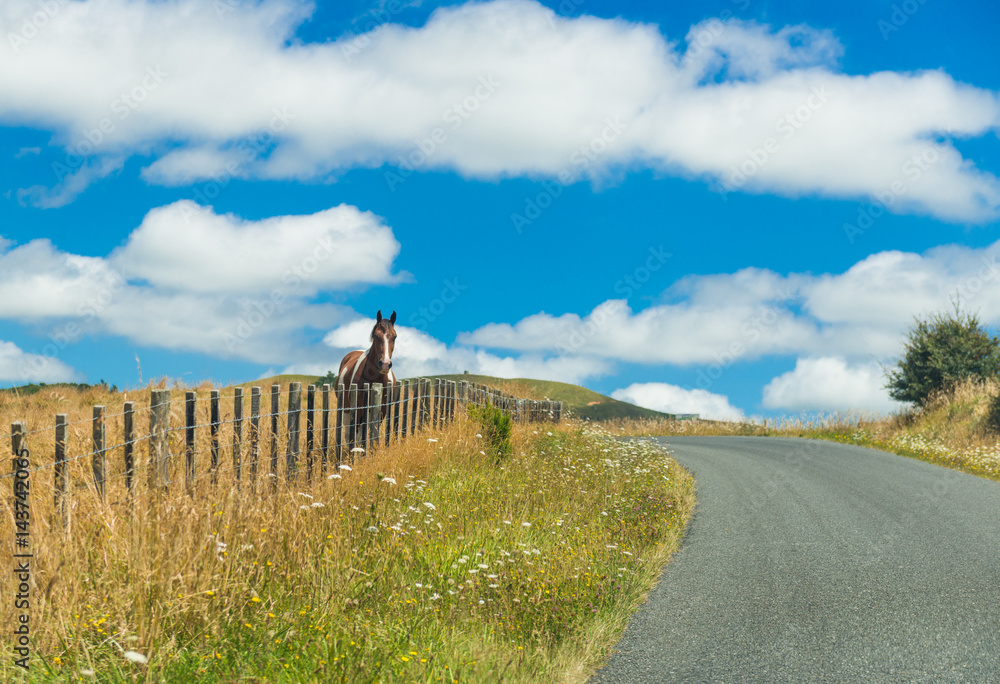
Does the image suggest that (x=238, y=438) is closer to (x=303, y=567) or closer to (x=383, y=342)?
(x=303, y=567)

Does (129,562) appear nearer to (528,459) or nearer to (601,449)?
(528,459)

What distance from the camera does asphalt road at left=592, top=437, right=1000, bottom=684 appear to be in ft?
18.1

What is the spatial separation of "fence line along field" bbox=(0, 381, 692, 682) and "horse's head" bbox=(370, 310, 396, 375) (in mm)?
3048

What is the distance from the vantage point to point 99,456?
20.5ft

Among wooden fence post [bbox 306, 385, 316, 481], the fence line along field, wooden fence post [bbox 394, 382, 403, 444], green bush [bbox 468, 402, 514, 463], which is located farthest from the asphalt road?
wooden fence post [bbox 394, 382, 403, 444]

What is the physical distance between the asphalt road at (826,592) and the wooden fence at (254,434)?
4481 millimetres

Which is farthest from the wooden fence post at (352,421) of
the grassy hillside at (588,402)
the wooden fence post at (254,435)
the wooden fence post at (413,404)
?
the grassy hillside at (588,402)

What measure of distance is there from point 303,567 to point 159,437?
2.14 m

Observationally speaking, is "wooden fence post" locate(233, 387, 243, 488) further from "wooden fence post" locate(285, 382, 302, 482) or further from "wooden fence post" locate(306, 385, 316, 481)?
"wooden fence post" locate(306, 385, 316, 481)

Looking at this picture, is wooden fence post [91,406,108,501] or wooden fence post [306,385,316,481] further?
wooden fence post [306,385,316,481]

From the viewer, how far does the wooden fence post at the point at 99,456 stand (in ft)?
20.4

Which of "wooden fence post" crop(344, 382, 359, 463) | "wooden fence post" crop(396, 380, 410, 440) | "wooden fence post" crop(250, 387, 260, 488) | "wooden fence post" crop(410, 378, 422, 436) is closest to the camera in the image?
"wooden fence post" crop(250, 387, 260, 488)

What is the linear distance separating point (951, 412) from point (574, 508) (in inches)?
939

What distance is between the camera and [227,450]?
8.17 metres
